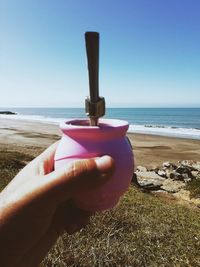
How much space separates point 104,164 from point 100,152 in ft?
0.50

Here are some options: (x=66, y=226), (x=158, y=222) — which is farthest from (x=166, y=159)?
(x=66, y=226)

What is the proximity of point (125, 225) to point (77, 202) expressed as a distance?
13.1 feet

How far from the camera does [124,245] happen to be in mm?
4684

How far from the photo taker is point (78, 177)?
1.80 metres

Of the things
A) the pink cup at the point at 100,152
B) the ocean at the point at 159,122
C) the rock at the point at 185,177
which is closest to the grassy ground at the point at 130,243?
the pink cup at the point at 100,152

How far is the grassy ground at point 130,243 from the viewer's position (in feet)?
14.1

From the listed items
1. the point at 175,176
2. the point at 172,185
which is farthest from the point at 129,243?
the point at 175,176

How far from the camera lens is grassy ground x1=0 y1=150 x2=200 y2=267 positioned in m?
4.29

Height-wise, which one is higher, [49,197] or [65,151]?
[65,151]

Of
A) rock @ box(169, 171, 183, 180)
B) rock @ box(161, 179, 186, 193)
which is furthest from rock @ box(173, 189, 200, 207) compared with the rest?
rock @ box(169, 171, 183, 180)

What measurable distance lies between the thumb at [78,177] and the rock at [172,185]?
12.1 m

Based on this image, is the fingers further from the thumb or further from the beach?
the beach

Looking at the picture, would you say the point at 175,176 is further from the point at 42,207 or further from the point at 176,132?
the point at 176,132

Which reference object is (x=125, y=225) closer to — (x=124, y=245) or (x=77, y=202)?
(x=124, y=245)
